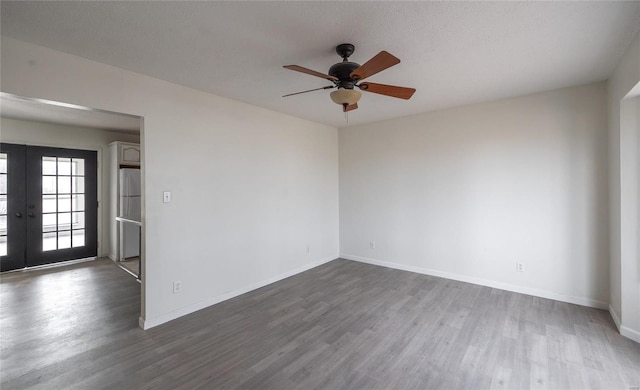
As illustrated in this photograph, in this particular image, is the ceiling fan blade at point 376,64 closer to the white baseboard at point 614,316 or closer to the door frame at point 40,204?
the white baseboard at point 614,316

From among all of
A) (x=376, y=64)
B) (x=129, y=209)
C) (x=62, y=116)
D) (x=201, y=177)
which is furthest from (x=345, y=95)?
(x=129, y=209)

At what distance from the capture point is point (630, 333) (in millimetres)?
2393

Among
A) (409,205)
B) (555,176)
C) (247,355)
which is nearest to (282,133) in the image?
(409,205)

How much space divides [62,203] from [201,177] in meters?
3.76

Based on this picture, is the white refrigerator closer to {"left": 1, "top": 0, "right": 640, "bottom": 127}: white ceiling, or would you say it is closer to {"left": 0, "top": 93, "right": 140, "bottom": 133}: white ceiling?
{"left": 0, "top": 93, "right": 140, "bottom": 133}: white ceiling

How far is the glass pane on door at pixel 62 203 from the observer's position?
470 centimetres

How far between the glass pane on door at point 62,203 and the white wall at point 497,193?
527 centimetres

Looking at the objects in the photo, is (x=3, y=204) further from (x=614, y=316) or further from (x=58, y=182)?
(x=614, y=316)

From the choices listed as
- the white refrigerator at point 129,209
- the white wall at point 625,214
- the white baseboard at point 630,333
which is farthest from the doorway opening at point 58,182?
the white baseboard at point 630,333

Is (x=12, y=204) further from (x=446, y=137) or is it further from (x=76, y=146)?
(x=446, y=137)

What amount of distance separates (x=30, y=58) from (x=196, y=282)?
2.44m

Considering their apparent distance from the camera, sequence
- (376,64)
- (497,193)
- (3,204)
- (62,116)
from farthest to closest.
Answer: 1. (3,204)
2. (62,116)
3. (497,193)
4. (376,64)

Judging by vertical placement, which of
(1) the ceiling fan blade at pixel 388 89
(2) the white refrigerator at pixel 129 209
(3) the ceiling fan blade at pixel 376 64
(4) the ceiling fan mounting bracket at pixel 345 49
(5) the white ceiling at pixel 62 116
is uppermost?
(5) the white ceiling at pixel 62 116

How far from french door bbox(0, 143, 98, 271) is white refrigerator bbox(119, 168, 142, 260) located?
69cm
